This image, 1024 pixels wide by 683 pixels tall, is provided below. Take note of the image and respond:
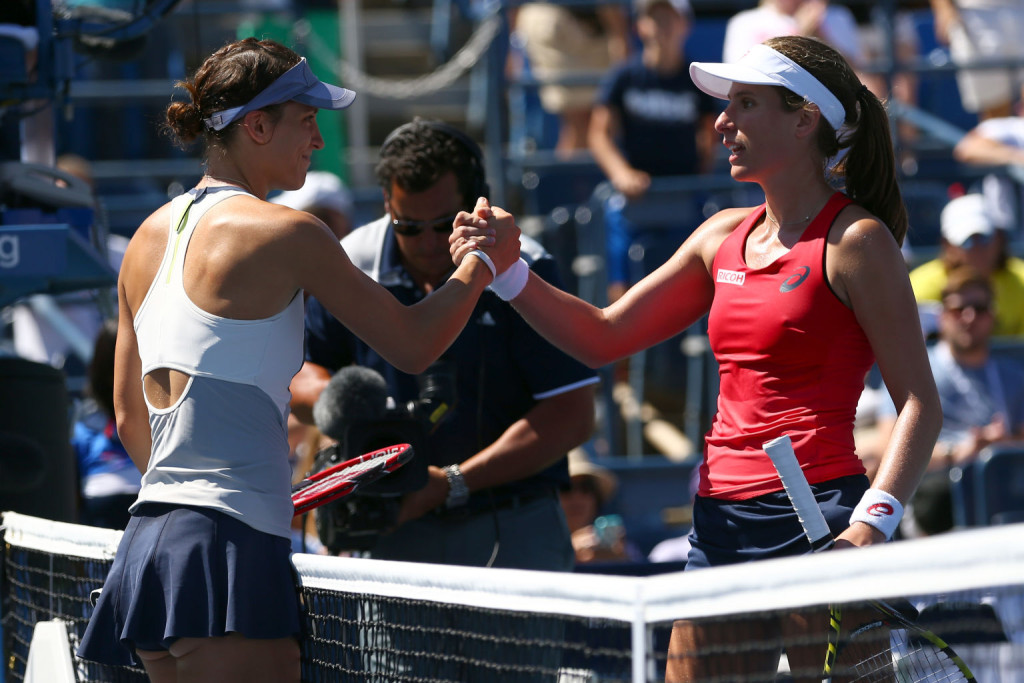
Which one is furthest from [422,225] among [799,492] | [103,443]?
[103,443]

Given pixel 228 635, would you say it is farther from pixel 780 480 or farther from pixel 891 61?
pixel 891 61

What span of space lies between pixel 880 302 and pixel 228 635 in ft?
4.81

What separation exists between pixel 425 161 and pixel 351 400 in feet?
2.37

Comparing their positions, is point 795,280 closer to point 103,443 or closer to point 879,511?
point 879,511

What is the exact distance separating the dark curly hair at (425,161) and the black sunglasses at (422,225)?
0.27ft

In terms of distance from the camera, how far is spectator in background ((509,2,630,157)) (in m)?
9.59

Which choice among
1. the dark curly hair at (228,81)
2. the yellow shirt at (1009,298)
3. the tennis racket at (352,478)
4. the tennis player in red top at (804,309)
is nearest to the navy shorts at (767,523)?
the tennis player in red top at (804,309)

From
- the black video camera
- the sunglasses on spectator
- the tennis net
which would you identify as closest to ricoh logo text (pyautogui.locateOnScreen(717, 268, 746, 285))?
the tennis net

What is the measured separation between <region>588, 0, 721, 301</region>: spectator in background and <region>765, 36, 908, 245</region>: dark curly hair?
5.22m

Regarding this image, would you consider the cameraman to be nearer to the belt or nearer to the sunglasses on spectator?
the belt

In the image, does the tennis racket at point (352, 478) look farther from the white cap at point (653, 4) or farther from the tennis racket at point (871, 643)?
the white cap at point (653, 4)

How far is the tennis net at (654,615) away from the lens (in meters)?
1.89

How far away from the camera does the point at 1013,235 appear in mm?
8930

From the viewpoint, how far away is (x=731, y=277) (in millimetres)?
2959
